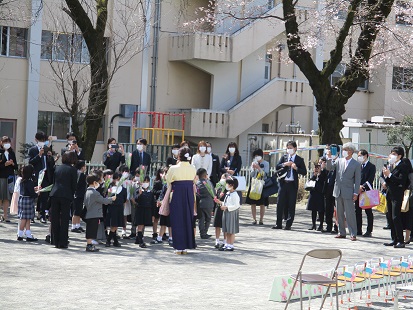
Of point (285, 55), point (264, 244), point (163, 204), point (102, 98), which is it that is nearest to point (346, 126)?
point (285, 55)

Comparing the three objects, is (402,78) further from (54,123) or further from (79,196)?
(79,196)

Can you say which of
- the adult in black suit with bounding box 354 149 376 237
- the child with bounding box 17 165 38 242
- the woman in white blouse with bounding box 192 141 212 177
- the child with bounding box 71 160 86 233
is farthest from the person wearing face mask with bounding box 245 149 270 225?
the child with bounding box 17 165 38 242

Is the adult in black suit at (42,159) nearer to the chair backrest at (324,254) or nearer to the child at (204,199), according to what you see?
the child at (204,199)

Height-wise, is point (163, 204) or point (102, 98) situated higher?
point (102, 98)

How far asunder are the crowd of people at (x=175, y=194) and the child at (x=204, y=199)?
2cm

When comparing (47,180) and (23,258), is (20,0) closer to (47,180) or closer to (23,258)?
(47,180)

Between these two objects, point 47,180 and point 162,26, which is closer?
point 47,180

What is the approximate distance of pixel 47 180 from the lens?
1931 cm

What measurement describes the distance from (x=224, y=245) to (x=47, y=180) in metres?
4.76

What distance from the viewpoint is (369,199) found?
19359 millimetres

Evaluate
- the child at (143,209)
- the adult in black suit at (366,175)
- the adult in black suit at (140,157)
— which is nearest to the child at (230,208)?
the child at (143,209)

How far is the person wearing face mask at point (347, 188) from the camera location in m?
18.9

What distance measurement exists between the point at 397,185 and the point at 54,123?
59.7 feet

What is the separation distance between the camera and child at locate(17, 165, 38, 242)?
16688 millimetres
